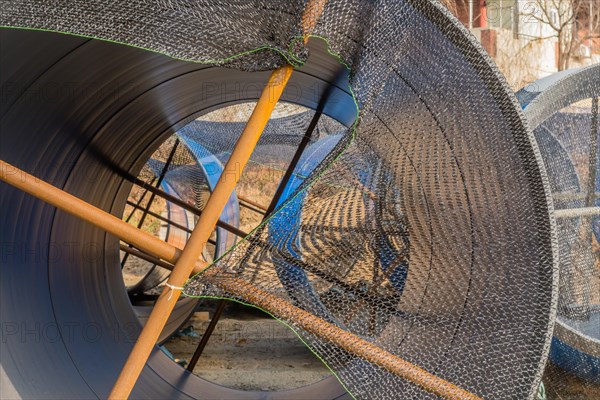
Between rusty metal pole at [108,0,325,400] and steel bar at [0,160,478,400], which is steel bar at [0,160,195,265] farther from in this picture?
rusty metal pole at [108,0,325,400]

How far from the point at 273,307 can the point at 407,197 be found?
31.2 inches

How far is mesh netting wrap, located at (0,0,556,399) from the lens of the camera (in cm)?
306

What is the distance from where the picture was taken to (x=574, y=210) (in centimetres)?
672

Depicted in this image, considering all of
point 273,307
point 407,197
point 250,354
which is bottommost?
point 250,354

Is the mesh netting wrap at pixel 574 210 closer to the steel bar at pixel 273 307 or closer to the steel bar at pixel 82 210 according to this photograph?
the steel bar at pixel 273 307

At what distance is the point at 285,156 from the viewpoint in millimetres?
10102

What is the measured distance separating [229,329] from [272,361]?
1390mm

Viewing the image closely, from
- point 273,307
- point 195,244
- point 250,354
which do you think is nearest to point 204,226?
point 195,244

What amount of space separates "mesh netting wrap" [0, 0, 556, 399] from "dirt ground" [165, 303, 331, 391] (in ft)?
14.0

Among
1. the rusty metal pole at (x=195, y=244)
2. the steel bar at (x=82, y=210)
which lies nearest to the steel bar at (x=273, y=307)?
the steel bar at (x=82, y=210)

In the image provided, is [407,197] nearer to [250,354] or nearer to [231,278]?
[231,278]

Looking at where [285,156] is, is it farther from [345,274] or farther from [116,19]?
[116,19]

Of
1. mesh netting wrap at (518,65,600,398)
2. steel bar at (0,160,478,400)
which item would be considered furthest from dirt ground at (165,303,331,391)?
steel bar at (0,160,478,400)

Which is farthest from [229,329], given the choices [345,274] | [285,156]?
[345,274]
